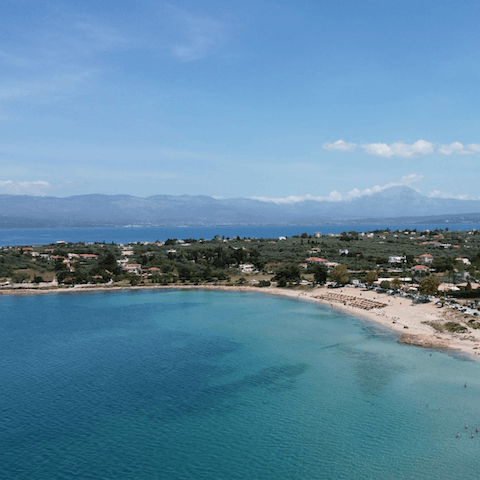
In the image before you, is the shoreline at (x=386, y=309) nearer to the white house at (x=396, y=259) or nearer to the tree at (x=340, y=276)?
the tree at (x=340, y=276)

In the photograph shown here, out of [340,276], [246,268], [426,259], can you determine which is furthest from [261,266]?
[426,259]

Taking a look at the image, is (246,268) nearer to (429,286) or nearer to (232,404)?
(429,286)

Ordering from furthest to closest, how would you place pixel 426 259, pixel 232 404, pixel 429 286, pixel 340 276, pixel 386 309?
pixel 426 259
pixel 340 276
pixel 429 286
pixel 386 309
pixel 232 404

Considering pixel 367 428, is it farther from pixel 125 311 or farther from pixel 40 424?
pixel 125 311

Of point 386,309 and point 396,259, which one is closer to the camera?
point 386,309

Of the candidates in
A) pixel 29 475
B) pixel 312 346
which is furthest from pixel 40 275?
pixel 29 475

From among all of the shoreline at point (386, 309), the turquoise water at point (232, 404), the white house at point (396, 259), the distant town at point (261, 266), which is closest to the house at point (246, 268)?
the distant town at point (261, 266)
